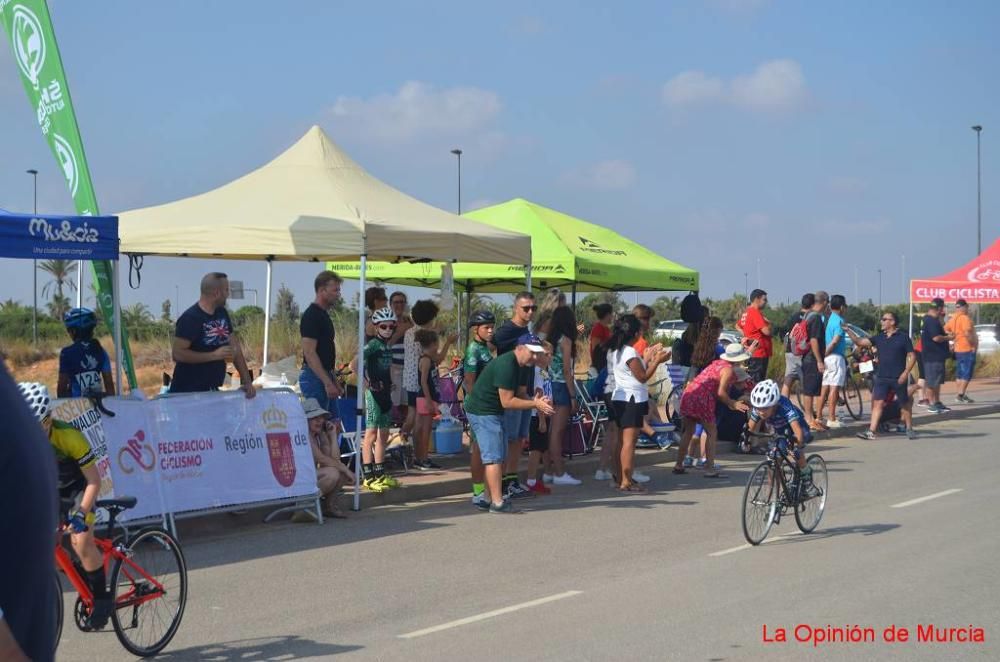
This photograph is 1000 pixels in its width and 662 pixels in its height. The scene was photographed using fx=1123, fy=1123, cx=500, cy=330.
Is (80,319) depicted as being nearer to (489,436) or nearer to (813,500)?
(489,436)

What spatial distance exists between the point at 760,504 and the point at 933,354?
14.1 metres

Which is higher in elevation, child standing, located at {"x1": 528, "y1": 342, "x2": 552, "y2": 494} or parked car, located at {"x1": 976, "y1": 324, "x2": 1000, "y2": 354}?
parked car, located at {"x1": 976, "y1": 324, "x2": 1000, "y2": 354}

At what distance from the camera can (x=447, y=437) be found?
14555 mm

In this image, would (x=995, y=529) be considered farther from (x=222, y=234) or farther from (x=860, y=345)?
(x=860, y=345)

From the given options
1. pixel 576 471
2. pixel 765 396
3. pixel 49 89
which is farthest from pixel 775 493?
pixel 49 89

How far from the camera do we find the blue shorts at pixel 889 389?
17.7 m

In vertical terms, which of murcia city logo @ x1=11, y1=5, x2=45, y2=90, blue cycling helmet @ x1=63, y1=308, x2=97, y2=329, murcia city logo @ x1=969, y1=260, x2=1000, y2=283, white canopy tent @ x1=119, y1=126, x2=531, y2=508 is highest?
murcia city logo @ x1=11, y1=5, x2=45, y2=90

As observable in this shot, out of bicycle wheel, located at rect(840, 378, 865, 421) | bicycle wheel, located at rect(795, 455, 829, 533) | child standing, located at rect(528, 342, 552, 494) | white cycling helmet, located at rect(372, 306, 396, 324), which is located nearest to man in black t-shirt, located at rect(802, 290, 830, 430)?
bicycle wheel, located at rect(840, 378, 865, 421)

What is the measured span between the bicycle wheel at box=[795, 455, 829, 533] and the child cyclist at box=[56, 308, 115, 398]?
617cm

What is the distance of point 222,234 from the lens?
11305 millimetres

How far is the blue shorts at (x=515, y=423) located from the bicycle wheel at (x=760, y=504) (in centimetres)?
295

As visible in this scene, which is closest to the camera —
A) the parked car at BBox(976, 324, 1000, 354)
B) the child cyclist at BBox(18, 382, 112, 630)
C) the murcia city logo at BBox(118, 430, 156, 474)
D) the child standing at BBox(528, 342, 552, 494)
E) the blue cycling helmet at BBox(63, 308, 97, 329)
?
the child cyclist at BBox(18, 382, 112, 630)

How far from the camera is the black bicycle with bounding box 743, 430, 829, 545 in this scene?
9.30 meters

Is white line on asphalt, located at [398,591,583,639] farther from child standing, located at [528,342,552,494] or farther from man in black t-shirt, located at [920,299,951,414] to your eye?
man in black t-shirt, located at [920,299,951,414]
